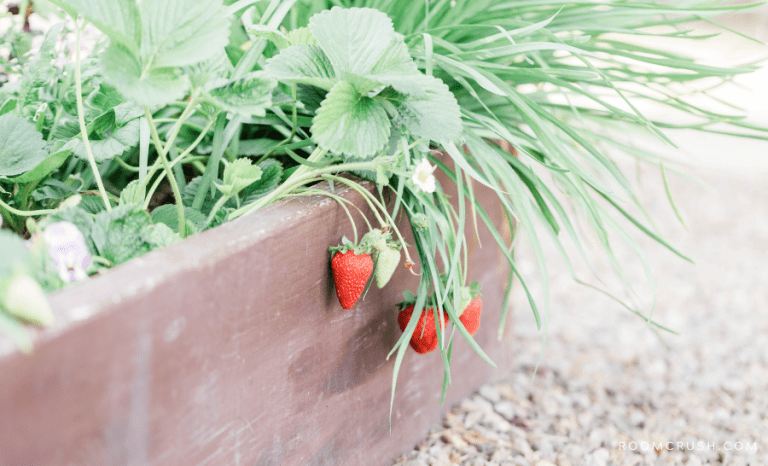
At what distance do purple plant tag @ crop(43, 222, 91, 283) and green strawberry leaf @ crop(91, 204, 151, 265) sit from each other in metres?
0.04

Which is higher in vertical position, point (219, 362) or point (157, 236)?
point (157, 236)

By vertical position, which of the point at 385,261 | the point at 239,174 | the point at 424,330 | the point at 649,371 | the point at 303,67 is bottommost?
the point at 649,371

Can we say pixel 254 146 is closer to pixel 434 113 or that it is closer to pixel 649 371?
pixel 434 113

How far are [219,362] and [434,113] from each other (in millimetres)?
335

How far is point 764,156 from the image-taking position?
8.68 feet

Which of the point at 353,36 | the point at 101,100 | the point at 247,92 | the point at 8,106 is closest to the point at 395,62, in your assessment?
the point at 353,36

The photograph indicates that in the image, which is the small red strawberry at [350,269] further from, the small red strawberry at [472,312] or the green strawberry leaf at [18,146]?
the green strawberry leaf at [18,146]

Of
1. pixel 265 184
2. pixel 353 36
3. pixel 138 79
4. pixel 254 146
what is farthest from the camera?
pixel 254 146

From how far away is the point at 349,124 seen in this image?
0.56 m

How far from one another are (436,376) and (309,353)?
0.35m

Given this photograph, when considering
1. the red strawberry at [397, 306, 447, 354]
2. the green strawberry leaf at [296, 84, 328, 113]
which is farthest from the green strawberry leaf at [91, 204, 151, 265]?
the red strawberry at [397, 306, 447, 354]

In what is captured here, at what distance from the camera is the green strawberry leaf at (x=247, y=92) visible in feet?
1.70

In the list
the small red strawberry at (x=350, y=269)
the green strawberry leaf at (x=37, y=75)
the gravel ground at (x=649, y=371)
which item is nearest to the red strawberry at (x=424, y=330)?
the small red strawberry at (x=350, y=269)

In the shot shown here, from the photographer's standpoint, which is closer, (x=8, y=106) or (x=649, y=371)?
(x=8, y=106)
